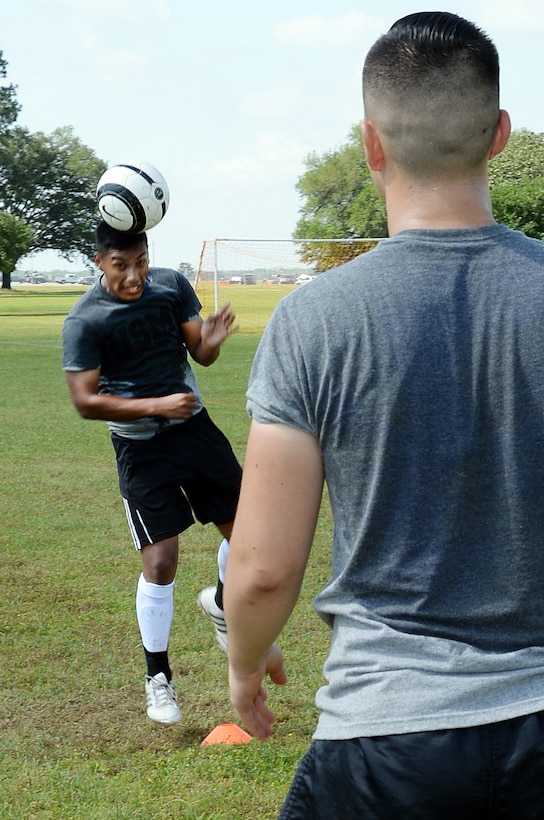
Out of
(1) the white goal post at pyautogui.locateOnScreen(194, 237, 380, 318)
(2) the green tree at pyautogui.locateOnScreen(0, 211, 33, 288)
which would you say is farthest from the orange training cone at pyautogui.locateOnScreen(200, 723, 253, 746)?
(2) the green tree at pyautogui.locateOnScreen(0, 211, 33, 288)

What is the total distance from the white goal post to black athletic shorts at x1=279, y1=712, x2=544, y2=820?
27355 millimetres

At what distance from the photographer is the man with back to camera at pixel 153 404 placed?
16.1 ft

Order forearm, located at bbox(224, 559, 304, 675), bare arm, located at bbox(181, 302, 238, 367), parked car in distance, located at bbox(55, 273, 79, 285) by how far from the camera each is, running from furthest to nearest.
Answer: parked car in distance, located at bbox(55, 273, 79, 285), bare arm, located at bbox(181, 302, 238, 367), forearm, located at bbox(224, 559, 304, 675)

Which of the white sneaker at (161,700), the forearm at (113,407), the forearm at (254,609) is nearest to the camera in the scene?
the forearm at (254,609)

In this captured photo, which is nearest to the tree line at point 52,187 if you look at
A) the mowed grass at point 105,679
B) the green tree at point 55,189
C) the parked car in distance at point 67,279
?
the green tree at point 55,189

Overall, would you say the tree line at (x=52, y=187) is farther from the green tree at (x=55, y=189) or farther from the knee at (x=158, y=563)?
the knee at (x=158, y=563)

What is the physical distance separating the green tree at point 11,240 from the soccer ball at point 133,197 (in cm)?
5687

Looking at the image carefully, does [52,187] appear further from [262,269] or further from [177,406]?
[177,406]

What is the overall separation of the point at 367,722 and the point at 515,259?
79cm

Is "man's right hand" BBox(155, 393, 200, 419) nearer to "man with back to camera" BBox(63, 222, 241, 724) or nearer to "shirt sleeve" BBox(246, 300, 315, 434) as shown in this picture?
"man with back to camera" BBox(63, 222, 241, 724)

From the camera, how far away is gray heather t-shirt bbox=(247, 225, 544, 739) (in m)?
1.67

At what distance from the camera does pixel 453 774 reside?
170cm

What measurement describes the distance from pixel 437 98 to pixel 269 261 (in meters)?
28.8

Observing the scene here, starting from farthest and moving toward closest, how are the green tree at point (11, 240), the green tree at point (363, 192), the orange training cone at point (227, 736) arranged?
the green tree at point (11, 240) → the green tree at point (363, 192) → the orange training cone at point (227, 736)
